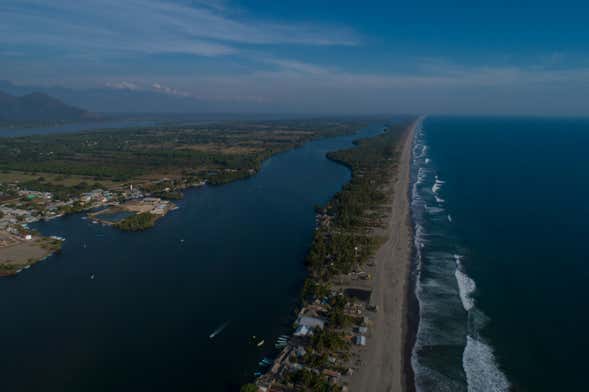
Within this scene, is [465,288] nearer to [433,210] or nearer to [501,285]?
[501,285]

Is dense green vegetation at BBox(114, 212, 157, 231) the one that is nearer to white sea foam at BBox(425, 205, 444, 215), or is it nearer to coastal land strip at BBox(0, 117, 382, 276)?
coastal land strip at BBox(0, 117, 382, 276)

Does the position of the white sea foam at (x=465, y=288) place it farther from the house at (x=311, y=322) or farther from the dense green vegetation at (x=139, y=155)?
the dense green vegetation at (x=139, y=155)

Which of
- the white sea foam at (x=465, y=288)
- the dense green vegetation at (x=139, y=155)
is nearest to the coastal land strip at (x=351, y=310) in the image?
the white sea foam at (x=465, y=288)

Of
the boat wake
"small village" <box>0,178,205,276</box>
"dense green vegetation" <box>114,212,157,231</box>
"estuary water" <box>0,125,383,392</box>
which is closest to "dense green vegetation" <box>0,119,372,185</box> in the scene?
"small village" <box>0,178,205,276</box>

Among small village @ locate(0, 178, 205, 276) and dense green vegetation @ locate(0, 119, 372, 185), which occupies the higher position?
dense green vegetation @ locate(0, 119, 372, 185)

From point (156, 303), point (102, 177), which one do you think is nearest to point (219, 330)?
point (156, 303)
